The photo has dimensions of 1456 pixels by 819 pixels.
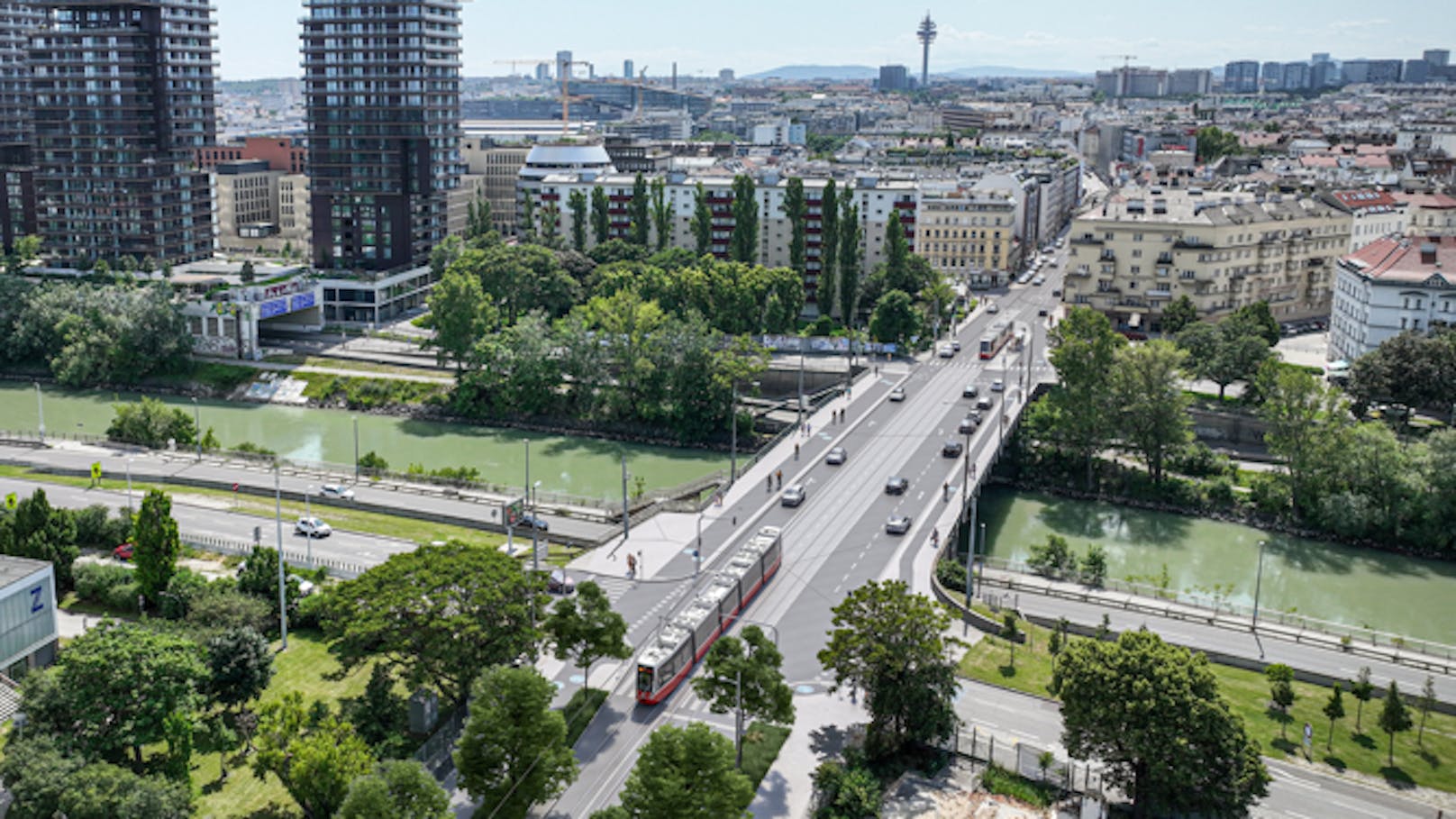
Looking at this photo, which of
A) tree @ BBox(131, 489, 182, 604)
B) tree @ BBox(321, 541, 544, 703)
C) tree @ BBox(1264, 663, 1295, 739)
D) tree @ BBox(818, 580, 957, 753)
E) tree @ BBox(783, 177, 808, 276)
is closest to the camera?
tree @ BBox(818, 580, 957, 753)

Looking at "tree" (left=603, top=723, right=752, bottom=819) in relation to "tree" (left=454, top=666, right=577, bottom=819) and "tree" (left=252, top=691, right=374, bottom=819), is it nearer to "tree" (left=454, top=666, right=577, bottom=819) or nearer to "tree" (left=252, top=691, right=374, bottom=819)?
"tree" (left=454, top=666, right=577, bottom=819)

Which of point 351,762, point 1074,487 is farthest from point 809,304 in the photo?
point 351,762

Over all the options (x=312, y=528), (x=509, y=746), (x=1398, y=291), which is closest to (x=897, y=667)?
(x=509, y=746)

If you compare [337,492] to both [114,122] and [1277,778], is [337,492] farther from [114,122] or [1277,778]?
[114,122]

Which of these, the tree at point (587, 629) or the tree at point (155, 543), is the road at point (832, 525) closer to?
the tree at point (587, 629)

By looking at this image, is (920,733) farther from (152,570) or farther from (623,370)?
(623,370)

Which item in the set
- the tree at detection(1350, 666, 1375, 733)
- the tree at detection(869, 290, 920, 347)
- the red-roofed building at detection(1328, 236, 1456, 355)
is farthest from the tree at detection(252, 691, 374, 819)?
the red-roofed building at detection(1328, 236, 1456, 355)

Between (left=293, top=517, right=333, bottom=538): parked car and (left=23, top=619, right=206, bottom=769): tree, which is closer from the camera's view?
(left=23, top=619, right=206, bottom=769): tree
